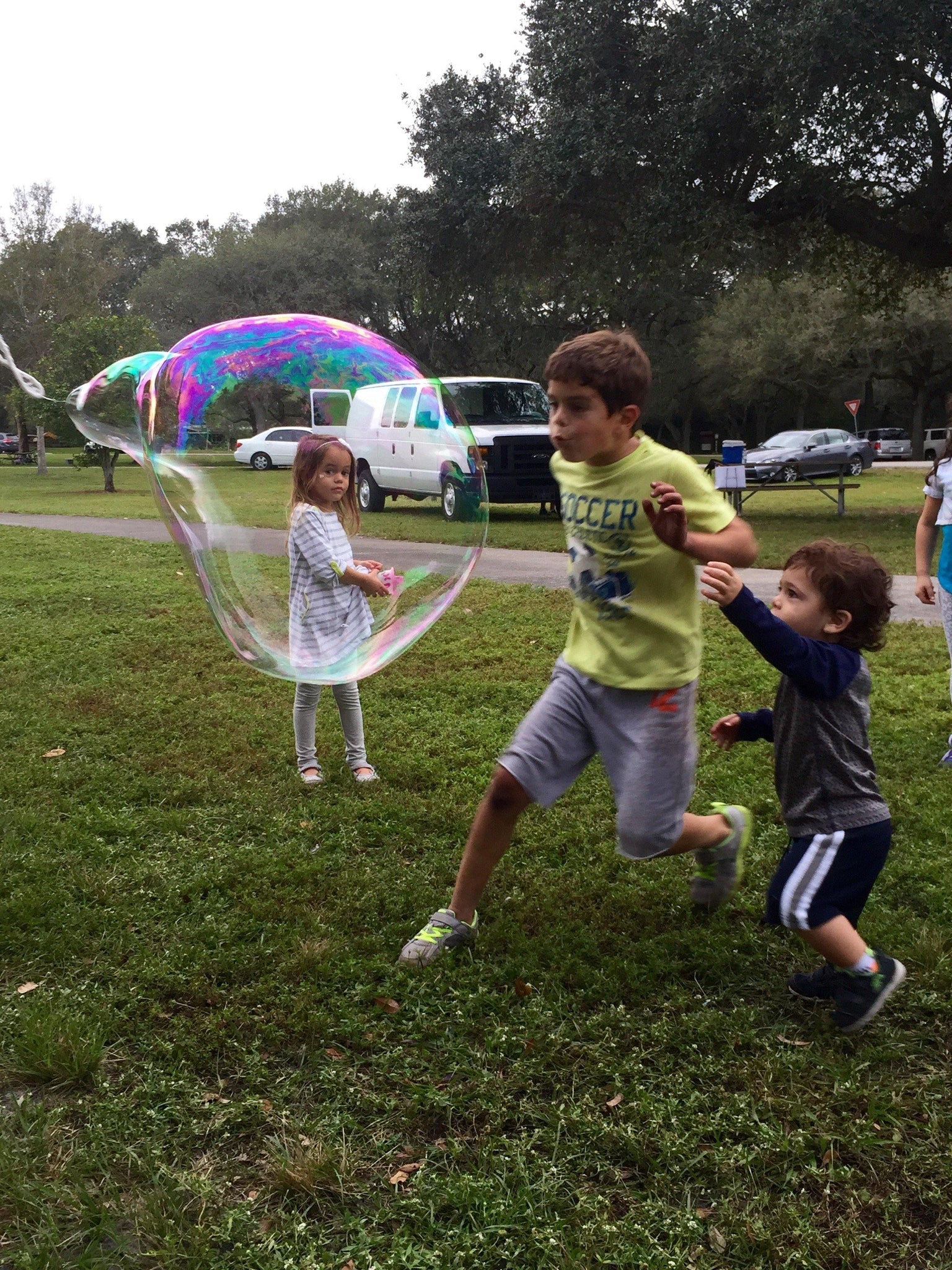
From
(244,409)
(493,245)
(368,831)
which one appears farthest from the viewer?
(493,245)

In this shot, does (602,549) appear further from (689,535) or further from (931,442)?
(931,442)

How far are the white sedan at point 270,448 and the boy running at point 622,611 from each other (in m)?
1.26

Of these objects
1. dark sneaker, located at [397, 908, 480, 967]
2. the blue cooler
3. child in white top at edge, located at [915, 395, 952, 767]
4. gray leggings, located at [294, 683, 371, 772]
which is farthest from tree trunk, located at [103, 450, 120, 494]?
dark sneaker, located at [397, 908, 480, 967]

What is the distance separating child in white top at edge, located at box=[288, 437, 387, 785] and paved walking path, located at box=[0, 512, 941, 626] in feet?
0.26

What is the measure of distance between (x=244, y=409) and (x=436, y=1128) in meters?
2.49

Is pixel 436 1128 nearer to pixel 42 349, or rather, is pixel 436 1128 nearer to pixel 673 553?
pixel 673 553

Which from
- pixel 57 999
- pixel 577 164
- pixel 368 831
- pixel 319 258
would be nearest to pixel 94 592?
pixel 368 831

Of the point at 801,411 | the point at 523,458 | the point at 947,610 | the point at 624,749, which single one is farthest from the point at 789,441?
the point at 624,749

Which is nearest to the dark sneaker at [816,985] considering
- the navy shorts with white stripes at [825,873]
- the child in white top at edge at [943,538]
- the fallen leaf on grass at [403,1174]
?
the navy shorts with white stripes at [825,873]

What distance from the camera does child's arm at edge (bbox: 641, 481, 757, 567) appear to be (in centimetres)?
259

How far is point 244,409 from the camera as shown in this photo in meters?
3.91

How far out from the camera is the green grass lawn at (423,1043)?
2197 mm

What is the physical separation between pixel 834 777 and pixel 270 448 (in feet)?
7.39

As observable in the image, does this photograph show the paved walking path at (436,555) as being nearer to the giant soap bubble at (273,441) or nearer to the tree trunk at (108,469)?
the giant soap bubble at (273,441)
